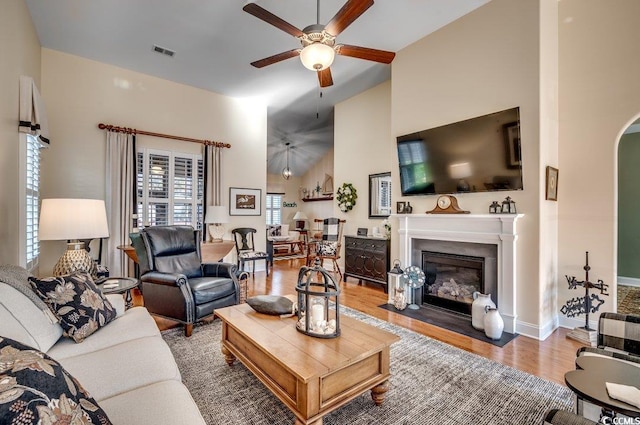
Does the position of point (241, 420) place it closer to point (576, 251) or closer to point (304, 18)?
point (576, 251)

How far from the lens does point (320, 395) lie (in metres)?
1.55

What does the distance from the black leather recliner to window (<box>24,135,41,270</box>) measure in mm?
1077

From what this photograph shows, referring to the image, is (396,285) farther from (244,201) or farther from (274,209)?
(274,209)

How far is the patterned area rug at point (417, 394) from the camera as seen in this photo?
178cm

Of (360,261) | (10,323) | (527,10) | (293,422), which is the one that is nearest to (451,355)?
(293,422)

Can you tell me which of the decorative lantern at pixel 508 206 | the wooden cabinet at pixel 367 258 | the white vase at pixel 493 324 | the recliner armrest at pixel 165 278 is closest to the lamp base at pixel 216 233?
the recliner armrest at pixel 165 278

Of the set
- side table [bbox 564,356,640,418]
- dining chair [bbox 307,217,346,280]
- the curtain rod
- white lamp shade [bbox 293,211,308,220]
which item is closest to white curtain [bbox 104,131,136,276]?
the curtain rod

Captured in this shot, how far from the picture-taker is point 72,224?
98.5 inches

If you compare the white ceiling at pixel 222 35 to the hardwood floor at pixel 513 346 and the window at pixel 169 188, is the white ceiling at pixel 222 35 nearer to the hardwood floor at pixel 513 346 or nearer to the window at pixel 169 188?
the window at pixel 169 188

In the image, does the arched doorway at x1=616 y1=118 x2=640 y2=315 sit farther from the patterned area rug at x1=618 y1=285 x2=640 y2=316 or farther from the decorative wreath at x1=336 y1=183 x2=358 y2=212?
the decorative wreath at x1=336 y1=183 x2=358 y2=212

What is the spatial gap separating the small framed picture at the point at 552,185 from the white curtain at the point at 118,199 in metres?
5.41

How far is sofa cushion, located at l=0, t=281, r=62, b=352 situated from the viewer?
1.44m

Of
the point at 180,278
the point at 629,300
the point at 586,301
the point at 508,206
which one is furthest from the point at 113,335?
the point at 629,300

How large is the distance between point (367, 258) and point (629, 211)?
4.27 meters
